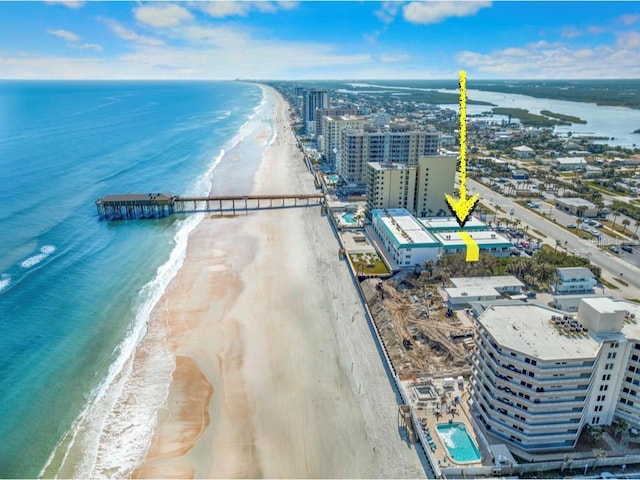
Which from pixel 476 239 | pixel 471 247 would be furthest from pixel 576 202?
pixel 471 247

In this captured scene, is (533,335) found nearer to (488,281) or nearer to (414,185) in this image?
(488,281)

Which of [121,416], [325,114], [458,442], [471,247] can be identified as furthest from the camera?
[325,114]

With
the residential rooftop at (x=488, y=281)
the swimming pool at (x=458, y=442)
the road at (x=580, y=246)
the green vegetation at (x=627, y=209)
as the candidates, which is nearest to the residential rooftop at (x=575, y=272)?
the road at (x=580, y=246)

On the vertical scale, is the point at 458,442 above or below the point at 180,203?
below

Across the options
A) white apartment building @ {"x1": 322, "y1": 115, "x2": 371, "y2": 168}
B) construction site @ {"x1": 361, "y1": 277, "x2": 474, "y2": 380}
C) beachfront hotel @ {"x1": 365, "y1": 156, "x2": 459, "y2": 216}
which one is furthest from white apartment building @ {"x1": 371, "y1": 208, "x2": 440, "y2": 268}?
white apartment building @ {"x1": 322, "y1": 115, "x2": 371, "y2": 168}

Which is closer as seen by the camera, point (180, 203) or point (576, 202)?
point (576, 202)

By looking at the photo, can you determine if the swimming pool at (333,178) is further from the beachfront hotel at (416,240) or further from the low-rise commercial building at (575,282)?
the low-rise commercial building at (575,282)

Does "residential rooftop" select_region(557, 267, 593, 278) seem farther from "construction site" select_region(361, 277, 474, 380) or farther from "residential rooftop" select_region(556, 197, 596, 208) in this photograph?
"residential rooftop" select_region(556, 197, 596, 208)

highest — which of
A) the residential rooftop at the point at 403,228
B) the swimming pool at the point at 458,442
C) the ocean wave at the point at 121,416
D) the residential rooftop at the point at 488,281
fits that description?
the residential rooftop at the point at 403,228
